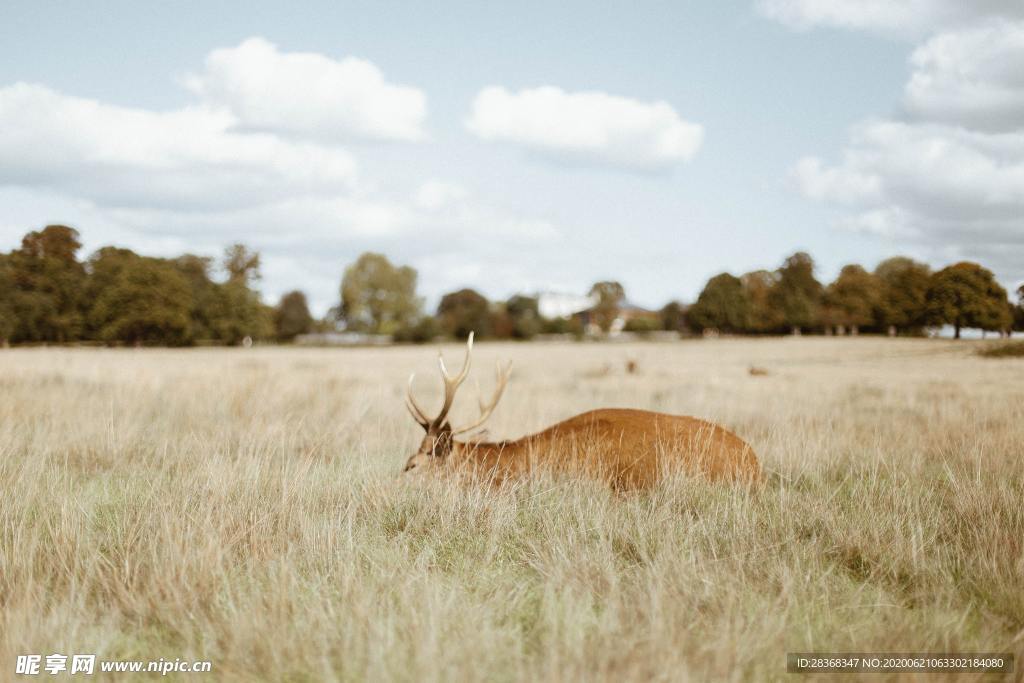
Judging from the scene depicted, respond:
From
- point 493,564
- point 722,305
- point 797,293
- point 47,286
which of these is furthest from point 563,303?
point 493,564

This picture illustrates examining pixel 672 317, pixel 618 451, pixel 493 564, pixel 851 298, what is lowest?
pixel 493 564

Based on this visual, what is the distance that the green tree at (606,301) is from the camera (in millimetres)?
93188

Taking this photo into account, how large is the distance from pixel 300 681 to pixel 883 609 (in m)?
2.61

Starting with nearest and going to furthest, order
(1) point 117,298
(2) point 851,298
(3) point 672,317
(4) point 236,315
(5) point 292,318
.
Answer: (2) point 851,298 < (1) point 117,298 < (4) point 236,315 < (5) point 292,318 < (3) point 672,317

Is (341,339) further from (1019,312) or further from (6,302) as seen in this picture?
(1019,312)

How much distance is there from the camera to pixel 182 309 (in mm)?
49219

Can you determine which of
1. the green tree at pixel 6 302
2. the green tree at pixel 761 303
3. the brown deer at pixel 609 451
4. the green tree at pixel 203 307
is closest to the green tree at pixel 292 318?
the green tree at pixel 203 307

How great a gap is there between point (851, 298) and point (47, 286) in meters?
35.5

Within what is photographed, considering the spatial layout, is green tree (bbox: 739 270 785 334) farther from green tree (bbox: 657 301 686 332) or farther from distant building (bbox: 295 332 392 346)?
distant building (bbox: 295 332 392 346)

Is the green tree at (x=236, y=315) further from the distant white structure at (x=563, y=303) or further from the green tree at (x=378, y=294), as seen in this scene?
the distant white structure at (x=563, y=303)

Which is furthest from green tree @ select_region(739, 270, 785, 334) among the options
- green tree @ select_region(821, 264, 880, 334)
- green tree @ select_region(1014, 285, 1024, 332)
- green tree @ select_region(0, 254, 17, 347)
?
green tree @ select_region(0, 254, 17, 347)

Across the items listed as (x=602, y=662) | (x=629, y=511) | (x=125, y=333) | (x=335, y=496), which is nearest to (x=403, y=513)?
(x=335, y=496)

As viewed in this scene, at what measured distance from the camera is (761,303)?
62.8m

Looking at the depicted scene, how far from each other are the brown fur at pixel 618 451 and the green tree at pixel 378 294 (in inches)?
3092
